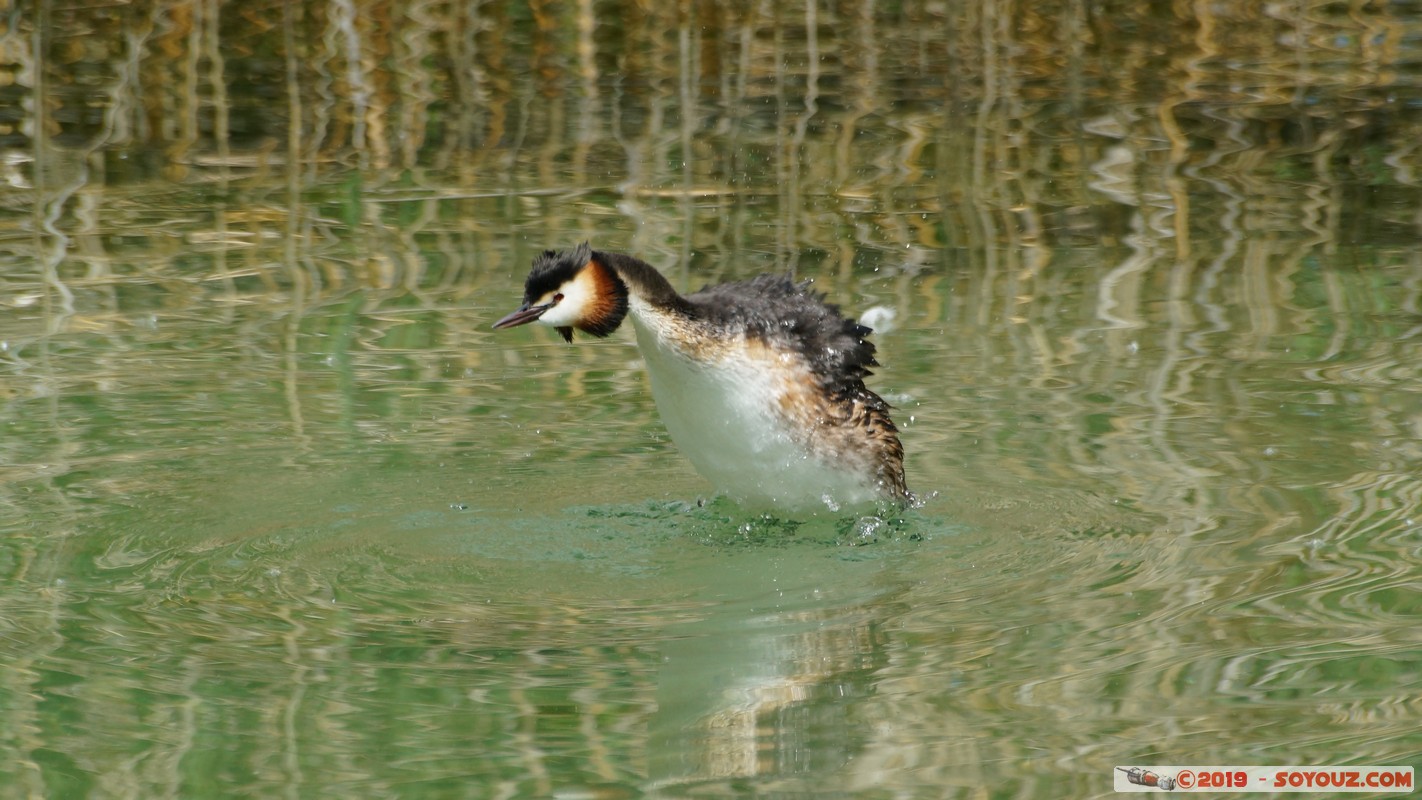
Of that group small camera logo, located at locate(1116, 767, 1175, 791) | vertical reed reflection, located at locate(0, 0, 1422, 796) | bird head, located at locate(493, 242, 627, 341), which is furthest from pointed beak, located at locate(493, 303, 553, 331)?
small camera logo, located at locate(1116, 767, 1175, 791)

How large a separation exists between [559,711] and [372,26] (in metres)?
8.30

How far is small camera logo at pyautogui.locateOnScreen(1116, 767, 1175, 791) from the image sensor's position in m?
4.04

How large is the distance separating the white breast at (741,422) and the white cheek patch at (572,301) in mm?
151

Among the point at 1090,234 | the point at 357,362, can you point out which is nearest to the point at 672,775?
the point at 357,362

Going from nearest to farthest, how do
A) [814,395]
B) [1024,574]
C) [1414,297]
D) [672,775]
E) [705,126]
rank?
[672,775], [1024,574], [814,395], [1414,297], [705,126]

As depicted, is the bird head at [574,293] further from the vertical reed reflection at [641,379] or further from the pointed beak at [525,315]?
the vertical reed reflection at [641,379]

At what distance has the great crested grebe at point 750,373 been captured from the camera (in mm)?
5383

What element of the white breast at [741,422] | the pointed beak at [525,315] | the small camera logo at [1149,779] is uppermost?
the pointed beak at [525,315]

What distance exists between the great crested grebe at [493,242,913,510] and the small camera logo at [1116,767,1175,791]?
74.9 inches

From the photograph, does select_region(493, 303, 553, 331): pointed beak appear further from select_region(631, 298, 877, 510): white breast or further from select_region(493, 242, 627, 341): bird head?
select_region(631, 298, 877, 510): white breast

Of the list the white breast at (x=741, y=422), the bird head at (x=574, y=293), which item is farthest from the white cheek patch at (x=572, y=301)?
the white breast at (x=741, y=422)

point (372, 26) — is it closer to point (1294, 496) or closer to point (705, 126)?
point (705, 126)

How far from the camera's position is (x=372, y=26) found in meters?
12.0

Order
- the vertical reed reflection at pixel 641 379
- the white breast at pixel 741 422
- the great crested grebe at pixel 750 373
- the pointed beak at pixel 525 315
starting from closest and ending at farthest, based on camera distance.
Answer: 1. the vertical reed reflection at pixel 641 379
2. the pointed beak at pixel 525 315
3. the great crested grebe at pixel 750 373
4. the white breast at pixel 741 422
